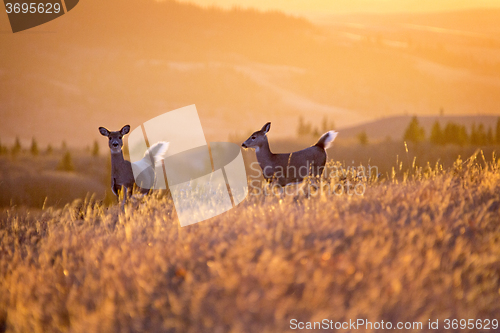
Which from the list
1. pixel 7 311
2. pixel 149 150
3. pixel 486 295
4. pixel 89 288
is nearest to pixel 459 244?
pixel 486 295

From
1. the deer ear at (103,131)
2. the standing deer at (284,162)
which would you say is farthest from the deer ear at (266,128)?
the deer ear at (103,131)

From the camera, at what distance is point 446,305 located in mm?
3809

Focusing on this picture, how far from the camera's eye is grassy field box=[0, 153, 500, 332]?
12.2 feet

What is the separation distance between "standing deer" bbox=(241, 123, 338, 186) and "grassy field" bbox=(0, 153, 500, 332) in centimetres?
356

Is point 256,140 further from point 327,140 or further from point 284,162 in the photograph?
point 327,140

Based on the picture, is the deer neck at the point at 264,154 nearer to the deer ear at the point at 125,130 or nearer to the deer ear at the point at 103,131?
the deer ear at the point at 125,130

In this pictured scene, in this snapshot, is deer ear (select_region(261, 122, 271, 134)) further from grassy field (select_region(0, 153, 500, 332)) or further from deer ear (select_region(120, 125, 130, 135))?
grassy field (select_region(0, 153, 500, 332))

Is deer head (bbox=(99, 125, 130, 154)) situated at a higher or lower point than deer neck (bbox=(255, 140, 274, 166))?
higher

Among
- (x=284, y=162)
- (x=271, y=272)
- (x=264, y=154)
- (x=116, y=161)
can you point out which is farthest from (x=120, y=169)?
(x=271, y=272)

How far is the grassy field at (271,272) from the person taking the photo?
372cm

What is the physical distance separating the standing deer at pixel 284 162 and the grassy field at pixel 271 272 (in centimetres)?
356

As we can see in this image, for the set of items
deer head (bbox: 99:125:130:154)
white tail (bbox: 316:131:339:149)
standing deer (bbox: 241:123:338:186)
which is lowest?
standing deer (bbox: 241:123:338:186)

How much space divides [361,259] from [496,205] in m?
3.11

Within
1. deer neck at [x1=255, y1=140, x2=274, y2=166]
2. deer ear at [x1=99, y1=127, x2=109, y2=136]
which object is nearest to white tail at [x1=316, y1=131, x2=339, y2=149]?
deer neck at [x1=255, y1=140, x2=274, y2=166]
